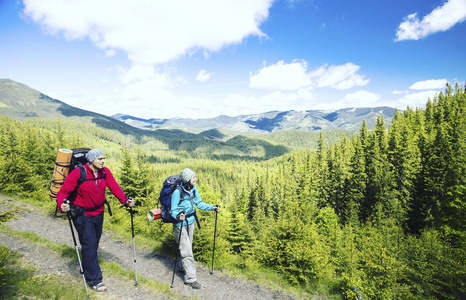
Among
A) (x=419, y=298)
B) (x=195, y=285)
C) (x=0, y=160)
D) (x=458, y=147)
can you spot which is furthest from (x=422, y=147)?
(x=0, y=160)

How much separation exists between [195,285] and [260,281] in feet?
10.1

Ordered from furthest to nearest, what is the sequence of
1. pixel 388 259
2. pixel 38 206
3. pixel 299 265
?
pixel 38 206 → pixel 388 259 → pixel 299 265

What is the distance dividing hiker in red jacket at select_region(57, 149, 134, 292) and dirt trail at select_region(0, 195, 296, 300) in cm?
73

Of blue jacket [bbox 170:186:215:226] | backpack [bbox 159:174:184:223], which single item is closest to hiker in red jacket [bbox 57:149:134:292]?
backpack [bbox 159:174:184:223]

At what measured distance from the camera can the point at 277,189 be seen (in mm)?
55594

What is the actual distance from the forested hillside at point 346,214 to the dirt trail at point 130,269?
87 centimetres

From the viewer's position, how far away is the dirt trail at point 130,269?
255 inches

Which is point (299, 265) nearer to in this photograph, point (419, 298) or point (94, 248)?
point (94, 248)

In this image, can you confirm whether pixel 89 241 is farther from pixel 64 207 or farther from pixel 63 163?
pixel 63 163

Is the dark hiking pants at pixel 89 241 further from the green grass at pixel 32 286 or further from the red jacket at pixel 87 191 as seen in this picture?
the green grass at pixel 32 286

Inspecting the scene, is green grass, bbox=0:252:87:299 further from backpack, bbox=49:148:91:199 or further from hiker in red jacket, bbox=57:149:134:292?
backpack, bbox=49:148:91:199

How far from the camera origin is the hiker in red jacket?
5.68 m

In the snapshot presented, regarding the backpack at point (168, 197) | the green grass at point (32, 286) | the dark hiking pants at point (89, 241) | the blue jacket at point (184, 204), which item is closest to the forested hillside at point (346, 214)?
the blue jacket at point (184, 204)

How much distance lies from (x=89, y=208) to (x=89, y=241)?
A: 3.11ft
